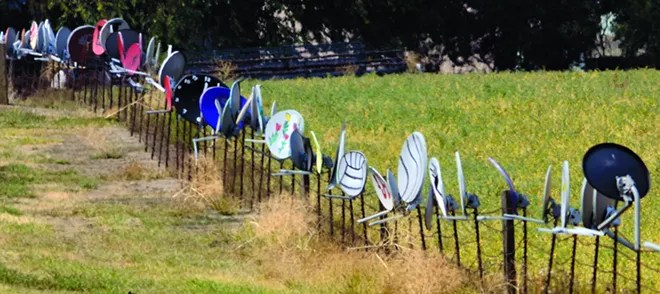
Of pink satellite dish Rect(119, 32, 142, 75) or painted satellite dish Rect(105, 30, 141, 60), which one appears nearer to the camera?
pink satellite dish Rect(119, 32, 142, 75)

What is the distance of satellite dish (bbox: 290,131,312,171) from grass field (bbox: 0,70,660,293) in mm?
1021

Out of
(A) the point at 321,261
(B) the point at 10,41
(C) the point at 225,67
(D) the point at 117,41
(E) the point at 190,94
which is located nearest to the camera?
(A) the point at 321,261

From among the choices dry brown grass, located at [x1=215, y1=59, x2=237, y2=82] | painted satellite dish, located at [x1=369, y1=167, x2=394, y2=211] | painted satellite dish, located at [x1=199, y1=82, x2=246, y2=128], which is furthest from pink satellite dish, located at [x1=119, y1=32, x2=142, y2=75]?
dry brown grass, located at [x1=215, y1=59, x2=237, y2=82]

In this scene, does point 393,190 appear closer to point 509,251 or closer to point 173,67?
point 509,251

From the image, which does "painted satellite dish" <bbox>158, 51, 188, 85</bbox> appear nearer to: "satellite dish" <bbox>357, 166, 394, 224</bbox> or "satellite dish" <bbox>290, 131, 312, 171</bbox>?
"satellite dish" <bbox>290, 131, 312, 171</bbox>

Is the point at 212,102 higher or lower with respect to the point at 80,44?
lower

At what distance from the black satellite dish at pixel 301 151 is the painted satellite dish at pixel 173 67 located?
220 inches

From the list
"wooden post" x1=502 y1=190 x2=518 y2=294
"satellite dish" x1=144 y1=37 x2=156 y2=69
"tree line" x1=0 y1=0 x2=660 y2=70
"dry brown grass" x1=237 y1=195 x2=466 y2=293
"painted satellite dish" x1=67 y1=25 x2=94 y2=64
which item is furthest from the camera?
"tree line" x1=0 y1=0 x2=660 y2=70

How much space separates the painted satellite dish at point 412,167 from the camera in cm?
1249

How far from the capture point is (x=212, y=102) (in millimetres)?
18844

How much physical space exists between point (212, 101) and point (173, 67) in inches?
91.7

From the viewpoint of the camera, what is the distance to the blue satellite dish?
18797 mm

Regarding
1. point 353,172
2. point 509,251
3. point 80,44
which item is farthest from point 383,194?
point 80,44

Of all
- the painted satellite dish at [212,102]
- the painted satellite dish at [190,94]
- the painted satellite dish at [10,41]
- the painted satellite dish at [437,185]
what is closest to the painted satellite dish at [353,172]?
the painted satellite dish at [437,185]
